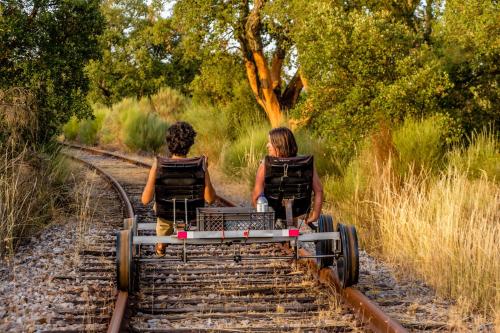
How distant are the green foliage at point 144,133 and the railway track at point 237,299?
1786 cm

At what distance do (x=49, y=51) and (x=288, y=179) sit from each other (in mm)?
7489

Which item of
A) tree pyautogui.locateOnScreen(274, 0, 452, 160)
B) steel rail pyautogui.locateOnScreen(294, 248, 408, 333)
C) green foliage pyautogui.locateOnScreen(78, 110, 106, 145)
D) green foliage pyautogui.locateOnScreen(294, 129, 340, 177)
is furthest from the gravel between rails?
green foliage pyautogui.locateOnScreen(78, 110, 106, 145)

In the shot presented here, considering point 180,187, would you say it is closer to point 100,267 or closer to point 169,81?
point 100,267

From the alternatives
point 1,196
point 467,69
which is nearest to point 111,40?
point 467,69

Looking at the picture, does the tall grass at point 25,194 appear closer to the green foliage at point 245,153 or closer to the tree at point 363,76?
the green foliage at point 245,153

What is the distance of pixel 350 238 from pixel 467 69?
9995 mm

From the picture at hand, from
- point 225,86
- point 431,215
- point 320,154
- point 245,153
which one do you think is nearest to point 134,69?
point 225,86

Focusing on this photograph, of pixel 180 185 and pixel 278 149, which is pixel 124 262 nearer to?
pixel 180 185

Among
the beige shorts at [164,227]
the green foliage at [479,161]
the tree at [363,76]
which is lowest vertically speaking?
the beige shorts at [164,227]

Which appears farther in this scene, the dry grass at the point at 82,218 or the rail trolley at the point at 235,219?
the dry grass at the point at 82,218

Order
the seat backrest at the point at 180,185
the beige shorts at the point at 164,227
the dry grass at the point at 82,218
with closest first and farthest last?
the seat backrest at the point at 180,185, the beige shorts at the point at 164,227, the dry grass at the point at 82,218

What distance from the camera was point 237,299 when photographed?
21.6 feet

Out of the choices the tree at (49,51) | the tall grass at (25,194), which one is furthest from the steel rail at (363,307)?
the tree at (49,51)

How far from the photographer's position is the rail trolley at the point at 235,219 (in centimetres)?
630
